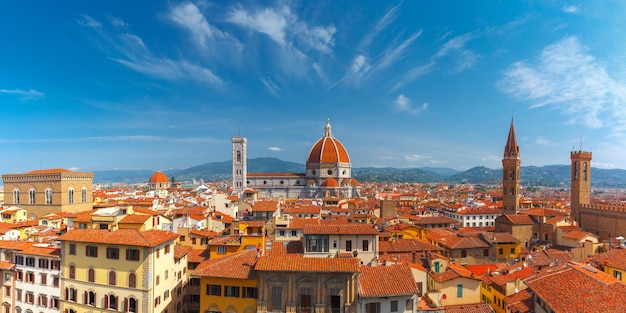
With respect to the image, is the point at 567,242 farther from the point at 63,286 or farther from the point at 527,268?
the point at 63,286

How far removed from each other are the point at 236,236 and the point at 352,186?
101386mm

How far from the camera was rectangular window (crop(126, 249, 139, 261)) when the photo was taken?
24.5 m

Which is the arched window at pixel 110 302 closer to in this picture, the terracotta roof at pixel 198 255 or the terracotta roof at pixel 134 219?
the terracotta roof at pixel 198 255

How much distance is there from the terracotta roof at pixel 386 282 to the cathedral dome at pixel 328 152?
111326mm

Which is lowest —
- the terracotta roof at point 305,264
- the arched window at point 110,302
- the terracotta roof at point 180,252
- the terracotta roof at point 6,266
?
the arched window at point 110,302

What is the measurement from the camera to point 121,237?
25.2m

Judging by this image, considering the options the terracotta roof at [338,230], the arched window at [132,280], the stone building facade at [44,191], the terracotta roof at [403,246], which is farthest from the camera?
the stone building facade at [44,191]

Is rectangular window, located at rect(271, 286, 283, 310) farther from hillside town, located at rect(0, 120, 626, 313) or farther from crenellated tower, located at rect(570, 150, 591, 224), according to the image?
crenellated tower, located at rect(570, 150, 591, 224)

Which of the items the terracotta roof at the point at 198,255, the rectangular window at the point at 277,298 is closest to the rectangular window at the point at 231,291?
the rectangular window at the point at 277,298

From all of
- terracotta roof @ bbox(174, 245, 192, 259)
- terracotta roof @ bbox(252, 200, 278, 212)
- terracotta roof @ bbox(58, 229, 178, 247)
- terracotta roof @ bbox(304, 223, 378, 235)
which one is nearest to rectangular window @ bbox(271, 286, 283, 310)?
terracotta roof @ bbox(304, 223, 378, 235)

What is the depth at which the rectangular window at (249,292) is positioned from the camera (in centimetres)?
2150

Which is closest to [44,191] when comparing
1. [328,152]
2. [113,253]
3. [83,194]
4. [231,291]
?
[83,194]

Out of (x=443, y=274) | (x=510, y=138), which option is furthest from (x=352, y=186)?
(x=443, y=274)

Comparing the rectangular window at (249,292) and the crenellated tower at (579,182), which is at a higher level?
the crenellated tower at (579,182)
